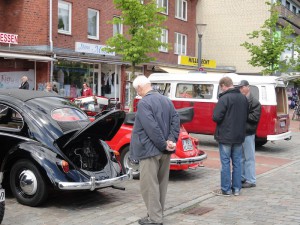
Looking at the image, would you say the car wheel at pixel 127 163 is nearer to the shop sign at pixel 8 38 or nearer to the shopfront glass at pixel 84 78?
the shop sign at pixel 8 38

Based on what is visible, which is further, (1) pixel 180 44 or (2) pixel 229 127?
(1) pixel 180 44

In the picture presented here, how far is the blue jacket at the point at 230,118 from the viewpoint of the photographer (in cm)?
697

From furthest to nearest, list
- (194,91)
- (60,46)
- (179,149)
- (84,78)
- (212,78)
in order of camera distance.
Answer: (84,78)
(60,46)
(194,91)
(212,78)
(179,149)

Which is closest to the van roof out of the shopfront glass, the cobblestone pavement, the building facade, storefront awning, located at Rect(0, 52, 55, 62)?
the cobblestone pavement

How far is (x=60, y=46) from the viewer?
21.8 metres

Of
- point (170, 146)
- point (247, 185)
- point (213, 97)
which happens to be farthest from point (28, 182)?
point (213, 97)

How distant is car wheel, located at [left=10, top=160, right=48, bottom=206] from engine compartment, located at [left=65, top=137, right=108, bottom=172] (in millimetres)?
537

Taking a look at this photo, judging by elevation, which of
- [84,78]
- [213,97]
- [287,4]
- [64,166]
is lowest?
[64,166]

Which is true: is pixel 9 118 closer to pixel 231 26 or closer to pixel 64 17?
pixel 64 17

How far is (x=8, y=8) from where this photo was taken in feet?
72.6

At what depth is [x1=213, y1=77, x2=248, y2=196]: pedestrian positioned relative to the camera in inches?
275

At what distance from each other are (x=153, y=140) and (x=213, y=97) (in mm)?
8109

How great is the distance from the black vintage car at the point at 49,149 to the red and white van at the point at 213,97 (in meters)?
6.12

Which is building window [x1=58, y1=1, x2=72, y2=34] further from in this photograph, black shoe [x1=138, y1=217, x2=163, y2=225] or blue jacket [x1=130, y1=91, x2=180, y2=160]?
black shoe [x1=138, y1=217, x2=163, y2=225]
